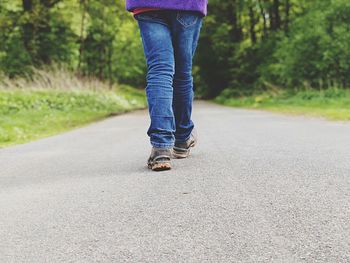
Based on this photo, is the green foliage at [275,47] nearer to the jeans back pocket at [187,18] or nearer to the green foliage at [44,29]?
the green foliage at [44,29]

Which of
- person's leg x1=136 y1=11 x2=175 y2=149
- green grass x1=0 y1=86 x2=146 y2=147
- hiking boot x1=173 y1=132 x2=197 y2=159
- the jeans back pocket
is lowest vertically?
green grass x1=0 y1=86 x2=146 y2=147

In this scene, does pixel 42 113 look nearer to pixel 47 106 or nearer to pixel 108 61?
pixel 47 106

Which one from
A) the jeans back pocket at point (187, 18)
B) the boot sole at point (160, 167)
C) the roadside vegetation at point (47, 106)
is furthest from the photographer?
the roadside vegetation at point (47, 106)

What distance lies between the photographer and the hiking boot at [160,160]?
11.4 feet

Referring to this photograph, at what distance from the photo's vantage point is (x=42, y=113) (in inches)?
428

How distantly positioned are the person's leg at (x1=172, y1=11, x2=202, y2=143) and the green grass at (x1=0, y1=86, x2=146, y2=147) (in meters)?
2.98

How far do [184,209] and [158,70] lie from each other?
4.96 feet

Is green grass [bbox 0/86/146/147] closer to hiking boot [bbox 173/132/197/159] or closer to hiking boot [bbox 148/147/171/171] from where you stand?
hiking boot [bbox 173/132/197/159]

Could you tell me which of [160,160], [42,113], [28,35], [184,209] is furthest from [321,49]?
[184,209]

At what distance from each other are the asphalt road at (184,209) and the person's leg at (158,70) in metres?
0.34

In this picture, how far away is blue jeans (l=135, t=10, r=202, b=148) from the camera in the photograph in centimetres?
358

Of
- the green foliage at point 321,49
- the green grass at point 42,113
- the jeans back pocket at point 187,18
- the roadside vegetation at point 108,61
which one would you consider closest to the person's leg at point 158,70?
the jeans back pocket at point 187,18

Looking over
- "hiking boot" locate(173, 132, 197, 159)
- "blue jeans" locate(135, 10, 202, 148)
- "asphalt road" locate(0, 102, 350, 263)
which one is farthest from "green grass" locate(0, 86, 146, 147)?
"asphalt road" locate(0, 102, 350, 263)

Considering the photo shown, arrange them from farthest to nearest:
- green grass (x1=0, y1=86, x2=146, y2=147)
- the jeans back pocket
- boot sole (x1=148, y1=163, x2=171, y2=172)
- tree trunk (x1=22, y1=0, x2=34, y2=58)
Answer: tree trunk (x1=22, y1=0, x2=34, y2=58) → green grass (x1=0, y1=86, x2=146, y2=147) → the jeans back pocket → boot sole (x1=148, y1=163, x2=171, y2=172)
